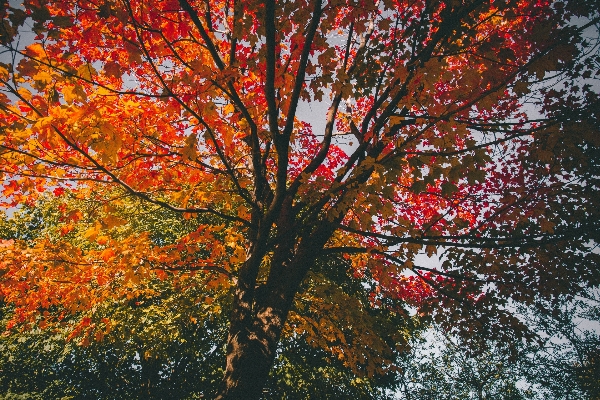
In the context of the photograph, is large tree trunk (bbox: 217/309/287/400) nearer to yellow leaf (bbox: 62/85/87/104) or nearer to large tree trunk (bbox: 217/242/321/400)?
large tree trunk (bbox: 217/242/321/400)

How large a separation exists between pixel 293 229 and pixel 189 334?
8.35m

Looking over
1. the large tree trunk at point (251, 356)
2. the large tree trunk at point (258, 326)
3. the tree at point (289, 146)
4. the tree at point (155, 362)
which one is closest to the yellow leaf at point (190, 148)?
the tree at point (289, 146)

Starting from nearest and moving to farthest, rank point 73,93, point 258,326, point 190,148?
1. point 73,93
2. point 190,148
3. point 258,326

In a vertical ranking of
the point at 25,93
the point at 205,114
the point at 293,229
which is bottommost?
the point at 25,93

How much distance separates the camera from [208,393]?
32.1 feet

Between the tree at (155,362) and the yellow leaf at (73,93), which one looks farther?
the tree at (155,362)

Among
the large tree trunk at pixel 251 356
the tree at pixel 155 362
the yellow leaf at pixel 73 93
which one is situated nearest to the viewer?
the yellow leaf at pixel 73 93

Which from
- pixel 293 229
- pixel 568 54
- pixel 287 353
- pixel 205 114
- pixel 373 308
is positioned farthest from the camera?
pixel 373 308

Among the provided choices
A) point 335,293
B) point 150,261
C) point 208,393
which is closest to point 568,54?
point 335,293

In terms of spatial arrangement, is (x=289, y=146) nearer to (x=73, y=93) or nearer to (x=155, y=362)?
(x=73, y=93)


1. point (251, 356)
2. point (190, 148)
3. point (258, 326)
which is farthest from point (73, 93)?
point (251, 356)

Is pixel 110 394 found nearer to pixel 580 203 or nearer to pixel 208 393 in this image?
pixel 208 393

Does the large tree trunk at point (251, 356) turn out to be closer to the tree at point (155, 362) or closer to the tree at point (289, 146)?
the tree at point (289, 146)

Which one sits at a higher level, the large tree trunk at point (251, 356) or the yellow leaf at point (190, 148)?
the yellow leaf at point (190, 148)
